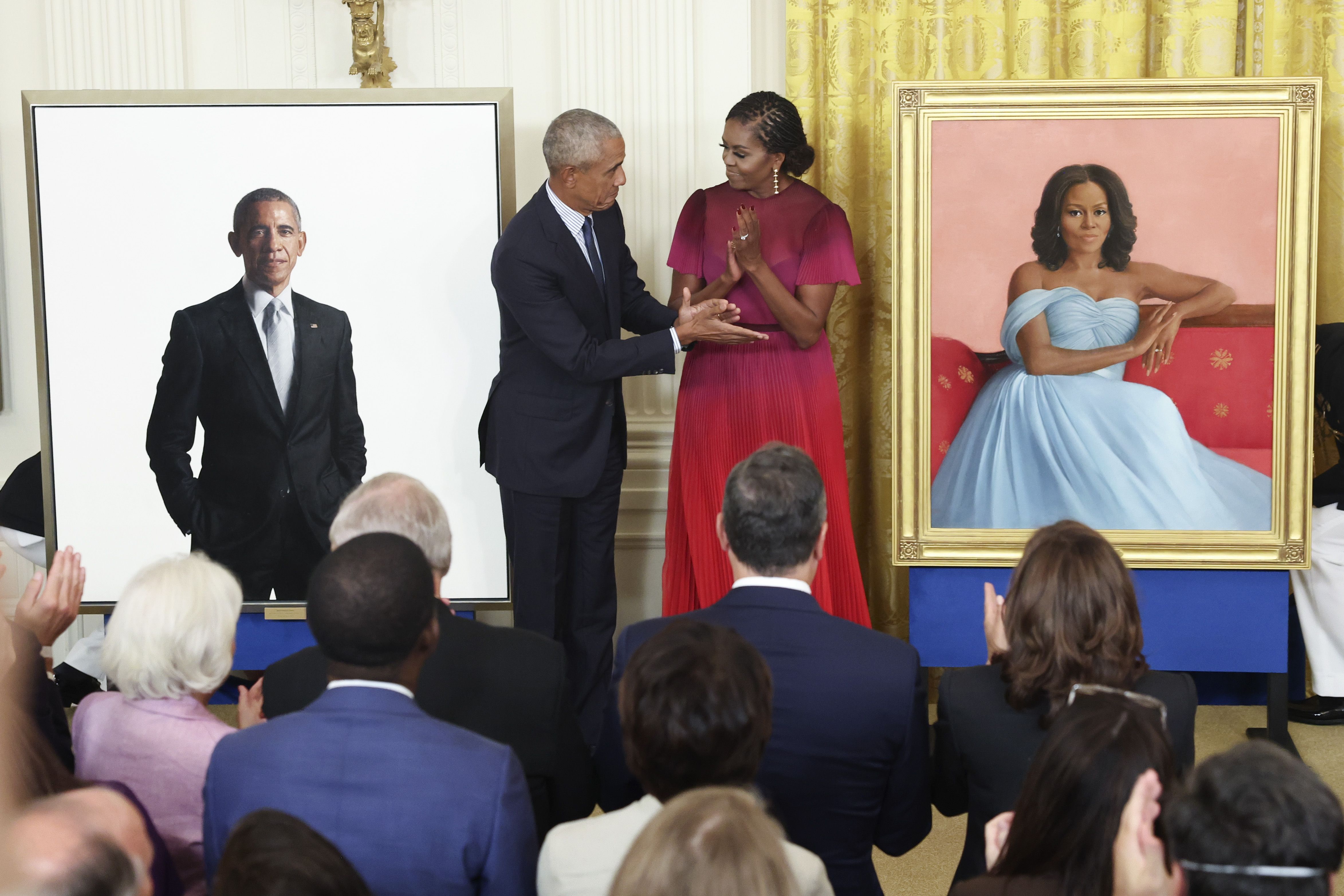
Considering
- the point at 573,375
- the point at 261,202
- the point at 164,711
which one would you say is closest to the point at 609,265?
the point at 573,375

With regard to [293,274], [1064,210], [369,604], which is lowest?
A: [369,604]

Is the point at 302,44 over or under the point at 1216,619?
over

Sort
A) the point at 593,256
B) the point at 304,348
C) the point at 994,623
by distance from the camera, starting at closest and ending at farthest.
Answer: the point at 994,623 → the point at 593,256 → the point at 304,348

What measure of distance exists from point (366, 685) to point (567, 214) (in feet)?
7.43

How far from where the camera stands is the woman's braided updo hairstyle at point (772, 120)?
369 centimetres

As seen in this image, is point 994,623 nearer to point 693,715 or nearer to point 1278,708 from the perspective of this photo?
→ point 693,715

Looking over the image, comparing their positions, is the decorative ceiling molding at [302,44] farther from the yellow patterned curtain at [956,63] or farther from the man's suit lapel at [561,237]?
the yellow patterned curtain at [956,63]

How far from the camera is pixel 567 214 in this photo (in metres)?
3.67

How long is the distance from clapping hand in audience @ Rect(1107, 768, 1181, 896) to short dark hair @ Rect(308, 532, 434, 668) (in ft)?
3.00

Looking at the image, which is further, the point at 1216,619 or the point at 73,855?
the point at 1216,619

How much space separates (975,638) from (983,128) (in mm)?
1482

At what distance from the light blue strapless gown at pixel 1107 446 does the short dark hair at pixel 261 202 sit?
2.15m

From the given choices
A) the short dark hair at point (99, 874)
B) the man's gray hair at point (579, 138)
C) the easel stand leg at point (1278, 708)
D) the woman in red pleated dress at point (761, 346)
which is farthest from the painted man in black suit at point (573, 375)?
the short dark hair at point (99, 874)

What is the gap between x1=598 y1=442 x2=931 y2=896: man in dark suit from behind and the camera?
1.92 m
